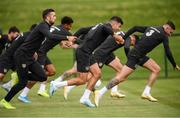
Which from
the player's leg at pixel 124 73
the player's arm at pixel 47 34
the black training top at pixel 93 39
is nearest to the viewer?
the player's arm at pixel 47 34

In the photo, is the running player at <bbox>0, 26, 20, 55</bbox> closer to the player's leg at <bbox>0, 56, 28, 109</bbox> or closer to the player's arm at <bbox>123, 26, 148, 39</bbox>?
the player's leg at <bbox>0, 56, 28, 109</bbox>

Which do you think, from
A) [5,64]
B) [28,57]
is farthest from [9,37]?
[28,57]

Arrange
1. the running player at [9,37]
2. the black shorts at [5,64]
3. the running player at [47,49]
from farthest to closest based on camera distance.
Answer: the running player at [9,37] → the black shorts at [5,64] → the running player at [47,49]

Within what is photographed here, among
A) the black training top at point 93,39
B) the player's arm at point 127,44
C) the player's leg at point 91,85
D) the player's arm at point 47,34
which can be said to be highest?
the player's arm at point 47,34

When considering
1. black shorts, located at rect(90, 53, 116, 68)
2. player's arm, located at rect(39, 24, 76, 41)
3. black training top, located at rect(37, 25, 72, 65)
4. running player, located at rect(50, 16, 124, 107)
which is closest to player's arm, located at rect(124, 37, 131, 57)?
black shorts, located at rect(90, 53, 116, 68)

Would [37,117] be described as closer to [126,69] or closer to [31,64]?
[31,64]

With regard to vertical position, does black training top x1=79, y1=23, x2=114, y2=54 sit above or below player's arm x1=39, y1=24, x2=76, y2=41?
Answer: below

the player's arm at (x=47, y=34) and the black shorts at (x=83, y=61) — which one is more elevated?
the player's arm at (x=47, y=34)

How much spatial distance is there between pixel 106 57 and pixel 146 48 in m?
1.32

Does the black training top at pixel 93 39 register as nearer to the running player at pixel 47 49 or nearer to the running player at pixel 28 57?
the running player at pixel 47 49

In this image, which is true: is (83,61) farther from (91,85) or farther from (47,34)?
(47,34)

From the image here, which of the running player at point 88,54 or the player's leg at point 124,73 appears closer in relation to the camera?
the running player at point 88,54

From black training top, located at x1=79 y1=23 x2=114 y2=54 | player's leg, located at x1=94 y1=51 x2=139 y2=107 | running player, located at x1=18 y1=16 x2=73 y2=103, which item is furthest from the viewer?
running player, located at x1=18 y1=16 x2=73 y2=103

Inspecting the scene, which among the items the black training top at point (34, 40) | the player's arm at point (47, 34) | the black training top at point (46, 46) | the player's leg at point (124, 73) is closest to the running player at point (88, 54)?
the player's leg at point (124, 73)
